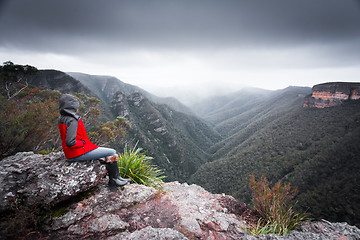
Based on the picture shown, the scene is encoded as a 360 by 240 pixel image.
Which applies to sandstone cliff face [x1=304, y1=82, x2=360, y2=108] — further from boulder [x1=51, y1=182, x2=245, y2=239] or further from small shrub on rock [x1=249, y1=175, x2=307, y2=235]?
boulder [x1=51, y1=182, x2=245, y2=239]

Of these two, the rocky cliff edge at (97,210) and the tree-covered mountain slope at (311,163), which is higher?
the rocky cliff edge at (97,210)

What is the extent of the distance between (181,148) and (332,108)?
197 feet

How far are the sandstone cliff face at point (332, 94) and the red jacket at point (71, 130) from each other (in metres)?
77.5

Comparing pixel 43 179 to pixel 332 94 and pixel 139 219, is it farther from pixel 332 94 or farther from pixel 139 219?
pixel 332 94

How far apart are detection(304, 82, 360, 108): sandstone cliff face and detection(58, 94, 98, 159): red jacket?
77.5m

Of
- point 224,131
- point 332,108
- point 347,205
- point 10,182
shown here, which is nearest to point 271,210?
point 10,182

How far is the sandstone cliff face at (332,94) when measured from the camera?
4962 cm

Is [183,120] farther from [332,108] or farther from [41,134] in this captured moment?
[41,134]

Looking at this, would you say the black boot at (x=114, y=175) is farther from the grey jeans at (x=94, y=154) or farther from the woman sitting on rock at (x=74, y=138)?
the grey jeans at (x=94, y=154)

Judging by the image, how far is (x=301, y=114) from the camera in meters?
54.3

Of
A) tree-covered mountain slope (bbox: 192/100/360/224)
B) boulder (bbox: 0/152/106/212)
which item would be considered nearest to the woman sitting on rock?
boulder (bbox: 0/152/106/212)

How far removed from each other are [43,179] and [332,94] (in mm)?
80525

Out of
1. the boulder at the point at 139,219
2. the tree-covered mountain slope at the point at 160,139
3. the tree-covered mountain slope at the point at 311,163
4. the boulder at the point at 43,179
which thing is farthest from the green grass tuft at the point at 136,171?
the tree-covered mountain slope at the point at 160,139

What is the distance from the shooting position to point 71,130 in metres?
2.25
